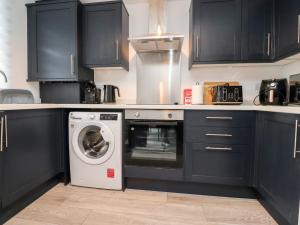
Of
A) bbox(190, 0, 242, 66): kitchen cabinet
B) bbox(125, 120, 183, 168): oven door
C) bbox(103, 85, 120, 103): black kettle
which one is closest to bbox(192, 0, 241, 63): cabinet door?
bbox(190, 0, 242, 66): kitchen cabinet

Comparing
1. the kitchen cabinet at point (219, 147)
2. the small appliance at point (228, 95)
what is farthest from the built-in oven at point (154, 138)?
the small appliance at point (228, 95)

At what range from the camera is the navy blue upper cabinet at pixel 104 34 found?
221cm

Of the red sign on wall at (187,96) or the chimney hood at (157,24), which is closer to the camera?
the chimney hood at (157,24)

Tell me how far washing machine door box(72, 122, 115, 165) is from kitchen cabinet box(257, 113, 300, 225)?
1.43 m

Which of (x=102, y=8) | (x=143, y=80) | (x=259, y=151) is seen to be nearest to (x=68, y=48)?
(x=102, y=8)

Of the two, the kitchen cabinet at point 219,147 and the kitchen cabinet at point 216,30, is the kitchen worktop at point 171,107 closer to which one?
the kitchen cabinet at point 219,147

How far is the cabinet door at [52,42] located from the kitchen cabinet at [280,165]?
84.6 inches

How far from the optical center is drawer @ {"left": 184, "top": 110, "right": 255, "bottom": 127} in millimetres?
1729

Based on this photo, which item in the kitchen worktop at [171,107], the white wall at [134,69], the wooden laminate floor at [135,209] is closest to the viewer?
the kitchen worktop at [171,107]

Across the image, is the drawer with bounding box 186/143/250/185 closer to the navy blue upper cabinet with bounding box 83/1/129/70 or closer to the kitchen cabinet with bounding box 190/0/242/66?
→ the kitchen cabinet with bounding box 190/0/242/66

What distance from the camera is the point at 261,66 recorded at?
2268 mm

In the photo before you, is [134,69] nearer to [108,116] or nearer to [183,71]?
[183,71]

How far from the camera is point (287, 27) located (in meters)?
1.71

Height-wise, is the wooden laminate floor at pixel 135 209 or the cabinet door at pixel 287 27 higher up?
the cabinet door at pixel 287 27
